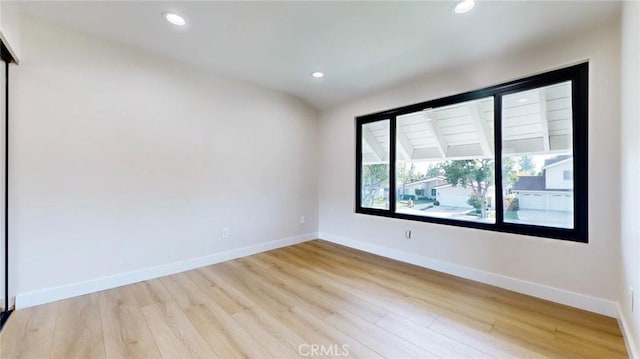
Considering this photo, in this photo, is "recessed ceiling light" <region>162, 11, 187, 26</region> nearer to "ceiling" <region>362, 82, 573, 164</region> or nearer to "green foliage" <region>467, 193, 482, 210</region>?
"ceiling" <region>362, 82, 573, 164</region>

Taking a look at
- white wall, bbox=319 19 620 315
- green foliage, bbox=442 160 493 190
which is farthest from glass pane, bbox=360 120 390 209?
green foliage, bbox=442 160 493 190

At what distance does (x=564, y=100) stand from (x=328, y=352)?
9.66 ft

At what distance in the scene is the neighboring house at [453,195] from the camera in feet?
9.92

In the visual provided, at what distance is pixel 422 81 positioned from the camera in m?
3.28

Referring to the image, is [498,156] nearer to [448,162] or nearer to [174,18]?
[448,162]

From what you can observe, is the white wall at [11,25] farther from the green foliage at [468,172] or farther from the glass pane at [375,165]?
the green foliage at [468,172]

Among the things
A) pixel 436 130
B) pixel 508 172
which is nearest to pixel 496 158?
pixel 508 172

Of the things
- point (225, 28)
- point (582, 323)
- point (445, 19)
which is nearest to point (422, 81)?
point (445, 19)

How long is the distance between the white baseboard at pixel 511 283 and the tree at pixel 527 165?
1.07 meters

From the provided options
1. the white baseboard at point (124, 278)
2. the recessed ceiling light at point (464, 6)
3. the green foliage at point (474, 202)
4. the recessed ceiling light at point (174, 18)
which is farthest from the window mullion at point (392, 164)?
the recessed ceiling light at point (174, 18)

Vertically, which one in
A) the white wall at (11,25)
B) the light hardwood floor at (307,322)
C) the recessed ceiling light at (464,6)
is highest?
the recessed ceiling light at (464,6)

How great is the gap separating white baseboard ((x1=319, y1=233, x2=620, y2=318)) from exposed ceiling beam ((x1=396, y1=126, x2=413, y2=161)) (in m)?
1.32

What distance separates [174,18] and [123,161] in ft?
4.87

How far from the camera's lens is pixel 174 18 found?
88.2 inches
